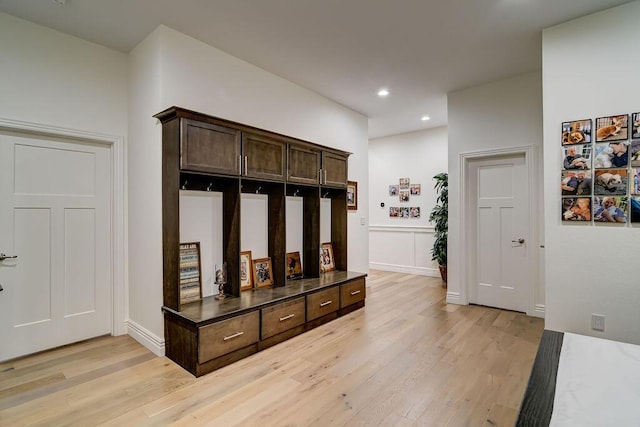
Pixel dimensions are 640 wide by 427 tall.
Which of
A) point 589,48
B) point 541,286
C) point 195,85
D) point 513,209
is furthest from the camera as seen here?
point 513,209

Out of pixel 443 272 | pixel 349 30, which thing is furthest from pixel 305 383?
pixel 443 272

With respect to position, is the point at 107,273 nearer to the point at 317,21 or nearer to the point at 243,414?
the point at 243,414

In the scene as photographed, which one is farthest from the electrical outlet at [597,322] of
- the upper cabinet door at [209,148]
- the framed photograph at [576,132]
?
the upper cabinet door at [209,148]

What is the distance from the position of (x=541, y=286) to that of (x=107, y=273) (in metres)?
5.06

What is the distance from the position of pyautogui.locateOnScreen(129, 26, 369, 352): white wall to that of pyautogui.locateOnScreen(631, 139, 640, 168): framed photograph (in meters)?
3.39

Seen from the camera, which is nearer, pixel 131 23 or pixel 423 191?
pixel 131 23

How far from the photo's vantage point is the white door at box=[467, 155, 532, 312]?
4.27 metres

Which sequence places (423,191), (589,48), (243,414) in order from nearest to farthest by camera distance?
(243,414) → (589,48) → (423,191)

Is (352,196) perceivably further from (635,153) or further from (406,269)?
(635,153)

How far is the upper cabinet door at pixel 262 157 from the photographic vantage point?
130 inches

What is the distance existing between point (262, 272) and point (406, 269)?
385cm

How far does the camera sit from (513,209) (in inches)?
171

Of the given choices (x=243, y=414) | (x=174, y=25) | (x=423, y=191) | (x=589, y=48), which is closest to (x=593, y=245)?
(x=589, y=48)

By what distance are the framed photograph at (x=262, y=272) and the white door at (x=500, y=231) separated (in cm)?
290
